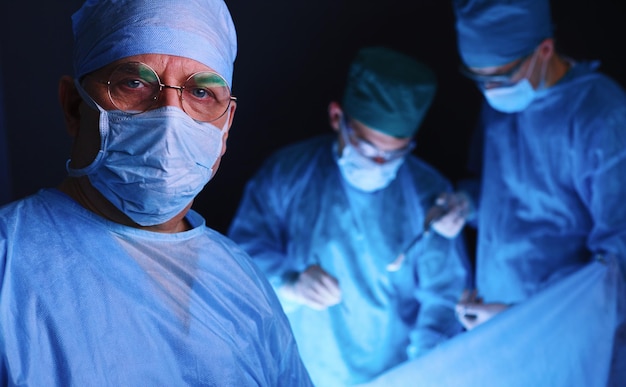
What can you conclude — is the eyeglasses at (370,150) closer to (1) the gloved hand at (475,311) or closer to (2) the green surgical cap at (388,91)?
(2) the green surgical cap at (388,91)

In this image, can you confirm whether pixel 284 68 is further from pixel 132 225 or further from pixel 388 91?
pixel 132 225

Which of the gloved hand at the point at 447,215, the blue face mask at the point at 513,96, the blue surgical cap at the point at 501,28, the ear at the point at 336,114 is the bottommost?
the gloved hand at the point at 447,215

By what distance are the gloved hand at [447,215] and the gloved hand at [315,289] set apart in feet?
1.55

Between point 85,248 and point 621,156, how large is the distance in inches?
66.1

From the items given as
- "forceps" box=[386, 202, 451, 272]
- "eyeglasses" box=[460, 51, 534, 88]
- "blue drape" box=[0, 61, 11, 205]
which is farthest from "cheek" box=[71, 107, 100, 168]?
"eyeglasses" box=[460, 51, 534, 88]

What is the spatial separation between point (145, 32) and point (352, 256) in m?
1.39

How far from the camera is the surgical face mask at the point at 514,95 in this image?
225 centimetres

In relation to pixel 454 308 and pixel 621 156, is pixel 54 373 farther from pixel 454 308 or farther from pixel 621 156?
pixel 621 156

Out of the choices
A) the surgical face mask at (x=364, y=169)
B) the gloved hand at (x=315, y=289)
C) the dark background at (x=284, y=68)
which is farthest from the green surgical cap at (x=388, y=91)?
the gloved hand at (x=315, y=289)

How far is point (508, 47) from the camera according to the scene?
2229mm

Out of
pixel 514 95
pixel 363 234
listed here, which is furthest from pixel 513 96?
pixel 363 234

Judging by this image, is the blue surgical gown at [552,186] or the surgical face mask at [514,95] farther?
the surgical face mask at [514,95]

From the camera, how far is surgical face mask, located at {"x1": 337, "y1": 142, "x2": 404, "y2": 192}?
7.45 ft

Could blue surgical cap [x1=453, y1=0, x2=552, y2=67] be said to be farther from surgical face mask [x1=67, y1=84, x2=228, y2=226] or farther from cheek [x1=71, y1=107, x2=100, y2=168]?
cheek [x1=71, y1=107, x2=100, y2=168]
